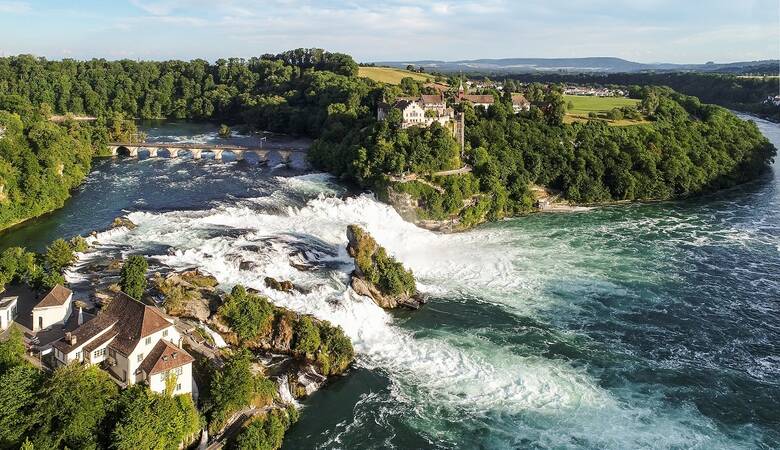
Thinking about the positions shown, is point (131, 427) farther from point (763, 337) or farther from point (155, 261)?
point (763, 337)

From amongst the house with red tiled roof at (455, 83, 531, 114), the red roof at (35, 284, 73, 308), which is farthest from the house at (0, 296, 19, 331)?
the house with red tiled roof at (455, 83, 531, 114)

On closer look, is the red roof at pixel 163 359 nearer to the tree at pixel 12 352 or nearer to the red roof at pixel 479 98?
the tree at pixel 12 352

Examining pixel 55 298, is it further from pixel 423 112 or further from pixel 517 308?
pixel 423 112

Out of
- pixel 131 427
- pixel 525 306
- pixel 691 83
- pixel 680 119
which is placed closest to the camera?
pixel 131 427

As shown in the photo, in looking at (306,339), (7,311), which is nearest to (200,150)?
(7,311)

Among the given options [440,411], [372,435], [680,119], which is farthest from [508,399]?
[680,119]

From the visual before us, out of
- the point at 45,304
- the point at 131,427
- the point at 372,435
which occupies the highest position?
the point at 45,304

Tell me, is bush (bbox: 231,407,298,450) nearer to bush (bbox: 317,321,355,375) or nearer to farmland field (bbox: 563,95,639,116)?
bush (bbox: 317,321,355,375)
